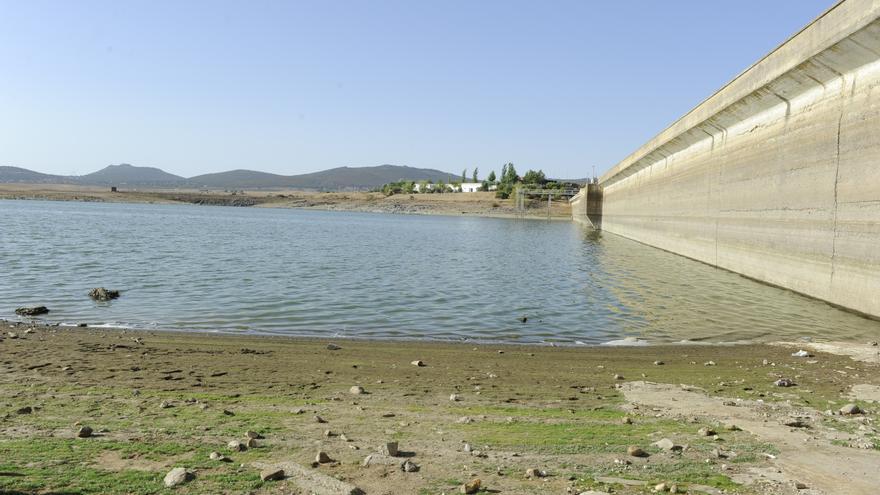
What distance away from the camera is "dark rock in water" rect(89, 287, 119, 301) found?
19344 millimetres

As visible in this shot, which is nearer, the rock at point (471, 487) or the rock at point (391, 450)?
the rock at point (471, 487)

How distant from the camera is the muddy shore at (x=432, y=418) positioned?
557 cm

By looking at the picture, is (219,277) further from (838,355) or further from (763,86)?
(763,86)

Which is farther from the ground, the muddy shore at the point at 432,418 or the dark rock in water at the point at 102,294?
the muddy shore at the point at 432,418

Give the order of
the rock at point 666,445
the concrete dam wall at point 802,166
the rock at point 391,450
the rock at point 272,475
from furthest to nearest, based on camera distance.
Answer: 1. the concrete dam wall at point 802,166
2. the rock at point 666,445
3. the rock at point 391,450
4. the rock at point 272,475

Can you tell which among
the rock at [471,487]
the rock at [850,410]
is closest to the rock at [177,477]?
the rock at [471,487]

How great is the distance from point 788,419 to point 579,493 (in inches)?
151

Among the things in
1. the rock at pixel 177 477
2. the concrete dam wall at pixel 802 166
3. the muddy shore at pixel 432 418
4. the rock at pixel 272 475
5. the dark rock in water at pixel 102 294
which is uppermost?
the concrete dam wall at pixel 802 166

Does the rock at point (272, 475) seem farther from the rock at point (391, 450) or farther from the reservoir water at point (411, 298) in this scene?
the reservoir water at point (411, 298)

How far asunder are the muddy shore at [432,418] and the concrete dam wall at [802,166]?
656 centimetres

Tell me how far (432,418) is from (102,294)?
15.7 metres

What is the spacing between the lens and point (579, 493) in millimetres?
5199

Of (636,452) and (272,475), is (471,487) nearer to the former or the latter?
(272,475)

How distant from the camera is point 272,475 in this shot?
18.1 ft
